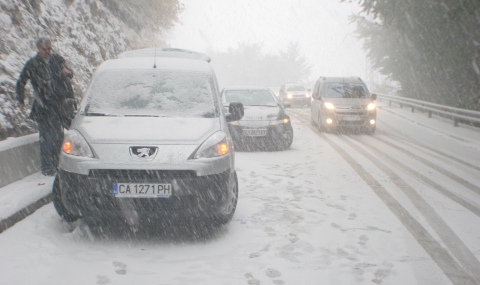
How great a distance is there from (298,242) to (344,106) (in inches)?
463

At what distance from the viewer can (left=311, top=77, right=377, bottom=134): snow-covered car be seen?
53.8ft

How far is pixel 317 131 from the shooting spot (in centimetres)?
1744

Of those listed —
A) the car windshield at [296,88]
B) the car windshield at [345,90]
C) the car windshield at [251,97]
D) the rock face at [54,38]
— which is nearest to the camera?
the rock face at [54,38]

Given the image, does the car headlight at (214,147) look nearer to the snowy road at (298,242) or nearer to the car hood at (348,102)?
the snowy road at (298,242)

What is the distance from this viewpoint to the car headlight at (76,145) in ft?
16.9

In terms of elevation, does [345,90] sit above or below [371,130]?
above

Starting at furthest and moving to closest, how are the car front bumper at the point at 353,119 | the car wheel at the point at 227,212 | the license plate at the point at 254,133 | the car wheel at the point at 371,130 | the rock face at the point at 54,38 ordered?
the car wheel at the point at 371,130 → the car front bumper at the point at 353,119 → the license plate at the point at 254,133 → the rock face at the point at 54,38 → the car wheel at the point at 227,212

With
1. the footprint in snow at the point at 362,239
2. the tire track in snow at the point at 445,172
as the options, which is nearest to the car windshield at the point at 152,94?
the footprint in snow at the point at 362,239

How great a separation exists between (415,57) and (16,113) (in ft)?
66.3

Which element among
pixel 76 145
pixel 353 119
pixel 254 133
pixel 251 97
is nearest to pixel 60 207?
pixel 76 145

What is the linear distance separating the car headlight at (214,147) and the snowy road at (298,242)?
2.95ft

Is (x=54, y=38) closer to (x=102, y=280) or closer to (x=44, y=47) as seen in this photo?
(x=44, y=47)

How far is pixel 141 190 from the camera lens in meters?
4.99

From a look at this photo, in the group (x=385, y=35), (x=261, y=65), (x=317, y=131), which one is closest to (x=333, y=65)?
(x=261, y=65)
